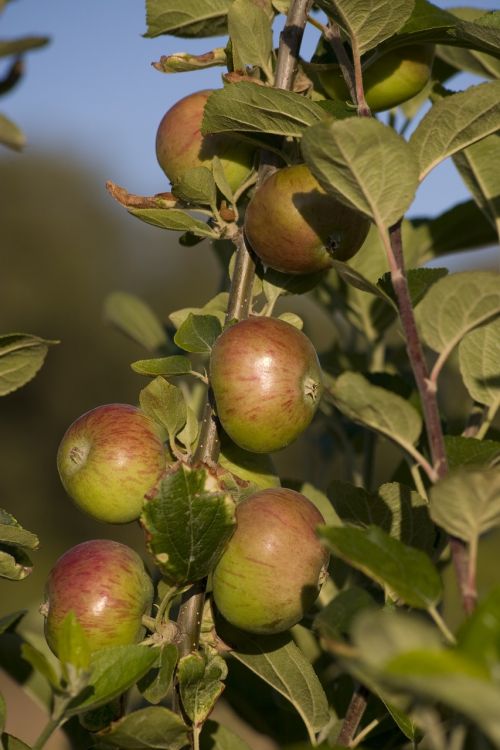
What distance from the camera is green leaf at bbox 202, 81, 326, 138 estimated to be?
1.00m

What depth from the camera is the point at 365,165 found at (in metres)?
0.84

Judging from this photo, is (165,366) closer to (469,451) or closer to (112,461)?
(112,461)

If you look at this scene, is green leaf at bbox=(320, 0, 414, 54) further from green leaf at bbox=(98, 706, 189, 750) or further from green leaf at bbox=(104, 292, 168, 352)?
green leaf at bbox=(104, 292, 168, 352)

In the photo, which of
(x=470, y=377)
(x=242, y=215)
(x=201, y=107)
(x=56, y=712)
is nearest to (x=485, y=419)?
(x=470, y=377)

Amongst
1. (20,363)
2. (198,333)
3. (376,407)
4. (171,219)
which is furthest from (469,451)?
(20,363)

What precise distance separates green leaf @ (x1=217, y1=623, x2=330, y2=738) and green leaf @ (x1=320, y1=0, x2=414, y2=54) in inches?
29.8

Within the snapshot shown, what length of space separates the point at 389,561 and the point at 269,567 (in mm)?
328

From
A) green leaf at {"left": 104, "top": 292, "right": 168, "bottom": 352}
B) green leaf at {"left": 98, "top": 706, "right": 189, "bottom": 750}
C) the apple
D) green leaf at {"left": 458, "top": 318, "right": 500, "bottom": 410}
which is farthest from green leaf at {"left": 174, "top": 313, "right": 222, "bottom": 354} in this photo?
green leaf at {"left": 104, "top": 292, "right": 168, "bottom": 352}

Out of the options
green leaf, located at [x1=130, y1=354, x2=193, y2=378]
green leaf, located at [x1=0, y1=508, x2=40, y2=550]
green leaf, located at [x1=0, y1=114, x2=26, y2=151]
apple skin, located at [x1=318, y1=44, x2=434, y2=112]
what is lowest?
green leaf, located at [x1=0, y1=508, x2=40, y2=550]

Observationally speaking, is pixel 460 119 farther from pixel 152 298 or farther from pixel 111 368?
pixel 152 298

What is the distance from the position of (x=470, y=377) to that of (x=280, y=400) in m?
0.28

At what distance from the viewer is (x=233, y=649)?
1.18m

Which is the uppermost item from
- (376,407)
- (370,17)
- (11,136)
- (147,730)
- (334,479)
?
(370,17)

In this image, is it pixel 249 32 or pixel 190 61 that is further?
pixel 190 61
